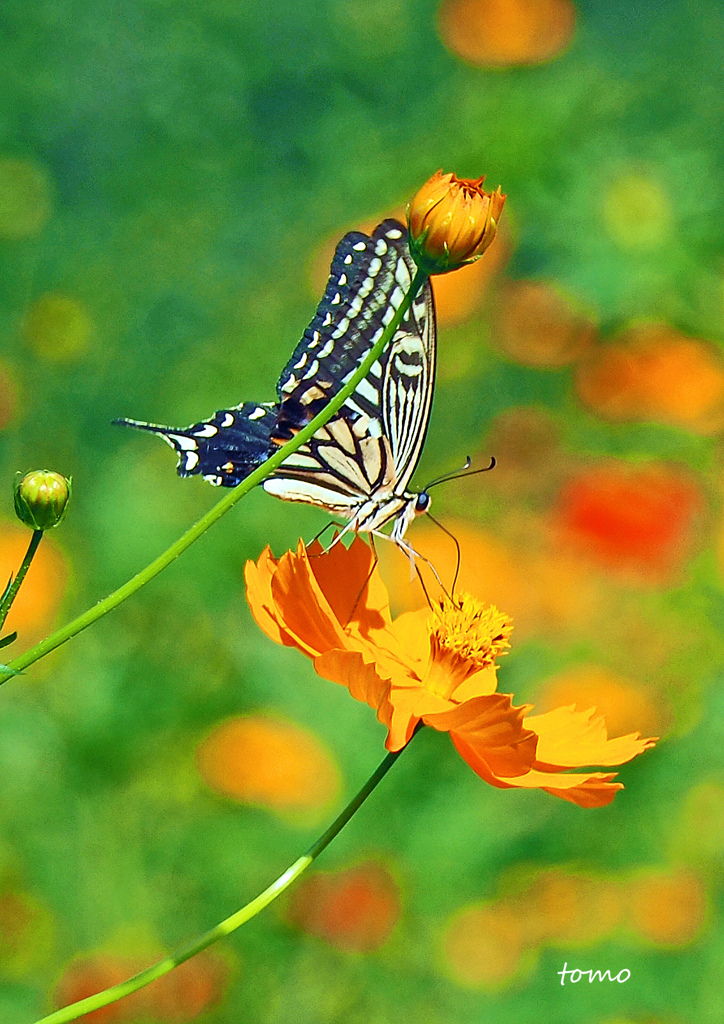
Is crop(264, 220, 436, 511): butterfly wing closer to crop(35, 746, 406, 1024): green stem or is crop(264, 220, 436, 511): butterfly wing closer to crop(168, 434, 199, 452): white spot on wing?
crop(168, 434, 199, 452): white spot on wing

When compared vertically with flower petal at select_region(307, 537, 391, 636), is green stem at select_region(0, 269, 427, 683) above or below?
→ below

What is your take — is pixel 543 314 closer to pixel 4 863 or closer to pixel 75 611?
pixel 75 611

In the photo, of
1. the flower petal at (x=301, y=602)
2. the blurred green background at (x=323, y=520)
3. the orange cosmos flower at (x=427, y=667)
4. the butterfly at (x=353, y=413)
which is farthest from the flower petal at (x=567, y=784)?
the blurred green background at (x=323, y=520)

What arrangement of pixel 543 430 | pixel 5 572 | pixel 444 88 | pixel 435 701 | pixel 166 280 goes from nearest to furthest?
1. pixel 435 701
2. pixel 5 572
3. pixel 543 430
4. pixel 166 280
5. pixel 444 88

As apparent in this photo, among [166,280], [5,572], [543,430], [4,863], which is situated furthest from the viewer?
[166,280]

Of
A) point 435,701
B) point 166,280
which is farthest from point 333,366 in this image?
point 166,280

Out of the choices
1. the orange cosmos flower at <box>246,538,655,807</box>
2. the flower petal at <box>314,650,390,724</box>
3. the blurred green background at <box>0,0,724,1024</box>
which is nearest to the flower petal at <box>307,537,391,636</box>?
the orange cosmos flower at <box>246,538,655,807</box>

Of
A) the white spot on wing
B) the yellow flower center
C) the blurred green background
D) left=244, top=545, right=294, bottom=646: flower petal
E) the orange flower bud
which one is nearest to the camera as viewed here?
the orange flower bud

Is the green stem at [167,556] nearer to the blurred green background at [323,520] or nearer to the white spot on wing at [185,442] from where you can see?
the white spot on wing at [185,442]
